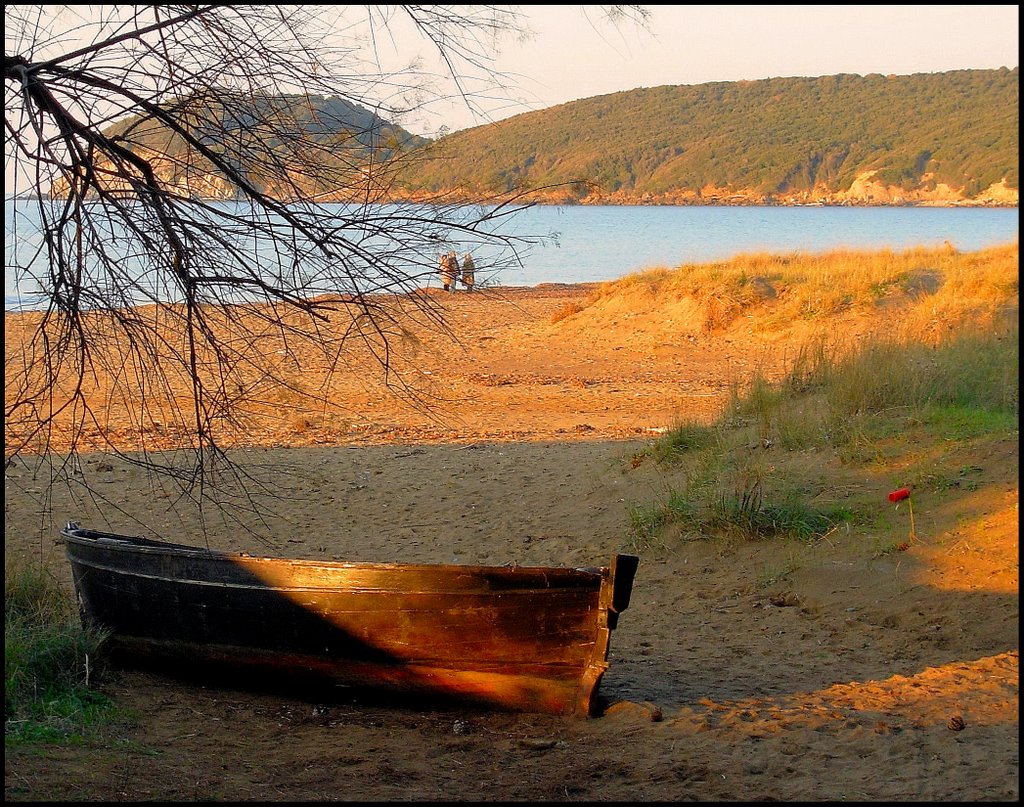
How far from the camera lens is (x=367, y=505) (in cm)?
995

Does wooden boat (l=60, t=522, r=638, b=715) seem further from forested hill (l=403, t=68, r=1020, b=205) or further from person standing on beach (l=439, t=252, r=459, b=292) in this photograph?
forested hill (l=403, t=68, r=1020, b=205)

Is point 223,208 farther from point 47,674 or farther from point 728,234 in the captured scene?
point 728,234

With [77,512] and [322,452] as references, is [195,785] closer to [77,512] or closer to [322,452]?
[77,512]

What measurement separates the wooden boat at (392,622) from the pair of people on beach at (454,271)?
54.6 inches

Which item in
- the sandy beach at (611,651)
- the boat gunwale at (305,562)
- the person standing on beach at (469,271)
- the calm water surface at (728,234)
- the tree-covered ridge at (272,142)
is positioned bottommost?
the sandy beach at (611,651)

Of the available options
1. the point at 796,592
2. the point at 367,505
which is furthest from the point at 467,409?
the point at 796,592

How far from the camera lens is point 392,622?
17.7ft

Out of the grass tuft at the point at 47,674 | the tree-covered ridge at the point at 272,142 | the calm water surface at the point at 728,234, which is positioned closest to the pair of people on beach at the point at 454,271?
the tree-covered ridge at the point at 272,142

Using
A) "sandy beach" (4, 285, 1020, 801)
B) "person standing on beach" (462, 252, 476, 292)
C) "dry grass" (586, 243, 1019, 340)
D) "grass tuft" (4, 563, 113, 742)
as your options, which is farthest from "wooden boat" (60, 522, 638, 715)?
"dry grass" (586, 243, 1019, 340)

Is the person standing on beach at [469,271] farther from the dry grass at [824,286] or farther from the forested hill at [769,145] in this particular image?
the dry grass at [824,286]

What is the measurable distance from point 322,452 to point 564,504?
3398 mm

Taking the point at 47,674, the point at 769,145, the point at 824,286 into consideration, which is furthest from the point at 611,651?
the point at 769,145

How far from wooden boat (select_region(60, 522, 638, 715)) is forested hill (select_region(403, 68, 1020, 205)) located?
6.05 feet

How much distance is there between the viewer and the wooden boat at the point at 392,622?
5223mm
